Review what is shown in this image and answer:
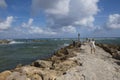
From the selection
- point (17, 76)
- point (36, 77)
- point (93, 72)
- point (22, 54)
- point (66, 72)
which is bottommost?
point (22, 54)

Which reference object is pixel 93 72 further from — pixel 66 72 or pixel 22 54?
pixel 22 54

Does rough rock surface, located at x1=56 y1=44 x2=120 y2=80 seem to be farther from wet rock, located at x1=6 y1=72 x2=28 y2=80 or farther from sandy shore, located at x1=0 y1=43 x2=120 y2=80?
wet rock, located at x1=6 y1=72 x2=28 y2=80

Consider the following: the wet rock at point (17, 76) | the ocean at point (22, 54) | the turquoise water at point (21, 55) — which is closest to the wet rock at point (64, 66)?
the wet rock at point (17, 76)

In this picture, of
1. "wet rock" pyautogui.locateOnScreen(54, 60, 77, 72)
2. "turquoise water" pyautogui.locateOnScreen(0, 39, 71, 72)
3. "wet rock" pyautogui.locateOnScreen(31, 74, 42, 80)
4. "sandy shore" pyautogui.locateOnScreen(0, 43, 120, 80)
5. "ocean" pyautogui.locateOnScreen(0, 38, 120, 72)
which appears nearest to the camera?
"wet rock" pyautogui.locateOnScreen(31, 74, 42, 80)

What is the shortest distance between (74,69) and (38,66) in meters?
3.31

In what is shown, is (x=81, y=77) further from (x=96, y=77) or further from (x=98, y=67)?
(x=98, y=67)

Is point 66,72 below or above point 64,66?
below

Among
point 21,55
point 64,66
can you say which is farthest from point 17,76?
point 21,55

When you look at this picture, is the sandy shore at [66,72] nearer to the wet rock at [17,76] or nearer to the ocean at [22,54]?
the wet rock at [17,76]

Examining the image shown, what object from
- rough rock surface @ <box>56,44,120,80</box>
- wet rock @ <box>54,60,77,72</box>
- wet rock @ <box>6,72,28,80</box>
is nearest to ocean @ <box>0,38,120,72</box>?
wet rock @ <box>54,60,77,72</box>

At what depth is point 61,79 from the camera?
49.7ft

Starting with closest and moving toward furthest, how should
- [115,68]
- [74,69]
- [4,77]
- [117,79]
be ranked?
[4,77]
[117,79]
[74,69]
[115,68]

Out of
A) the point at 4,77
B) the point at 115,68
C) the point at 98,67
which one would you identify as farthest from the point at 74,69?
the point at 4,77

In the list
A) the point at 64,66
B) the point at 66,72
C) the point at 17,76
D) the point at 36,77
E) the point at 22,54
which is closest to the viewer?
the point at 17,76
